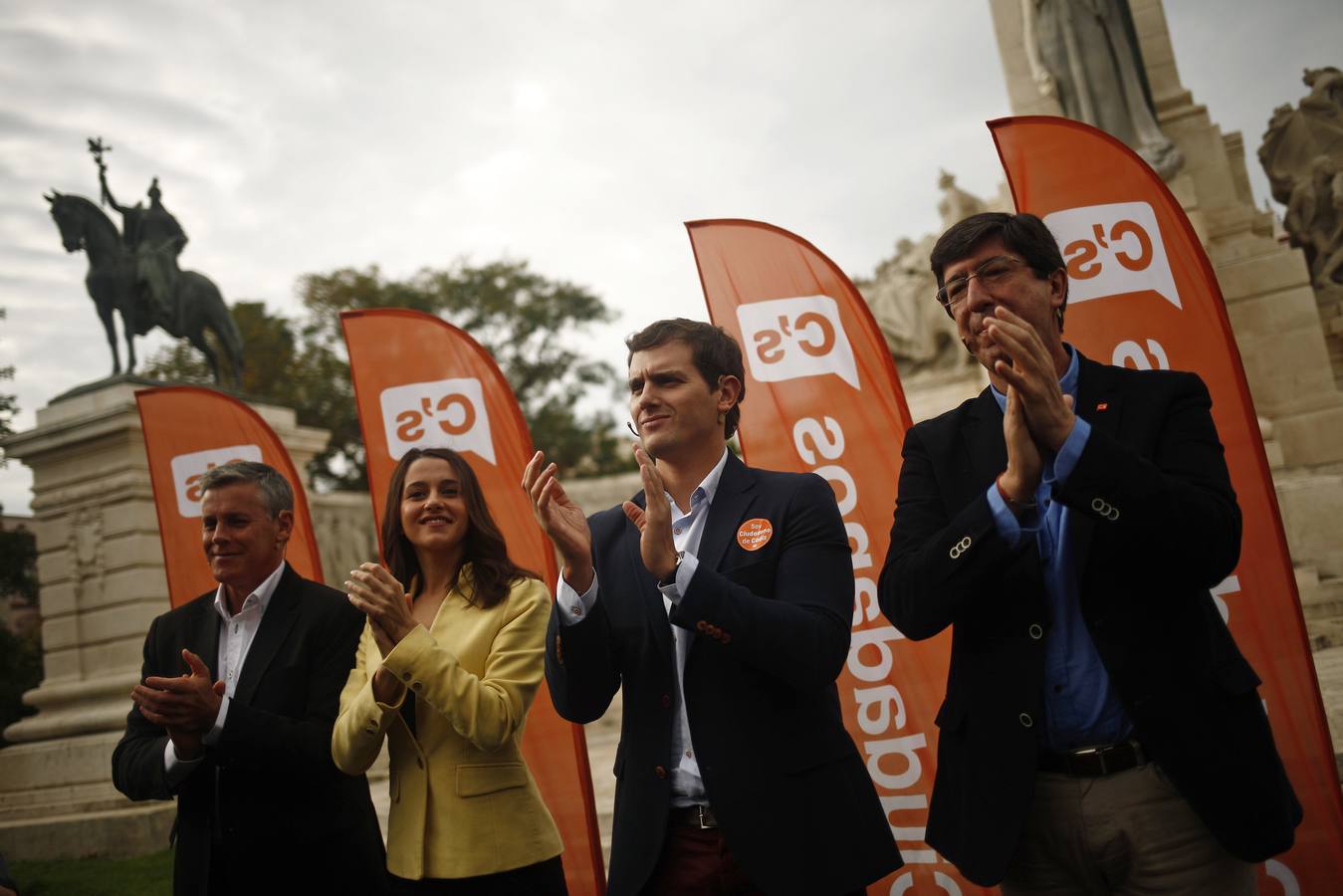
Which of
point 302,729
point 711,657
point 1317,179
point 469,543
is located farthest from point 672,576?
point 1317,179

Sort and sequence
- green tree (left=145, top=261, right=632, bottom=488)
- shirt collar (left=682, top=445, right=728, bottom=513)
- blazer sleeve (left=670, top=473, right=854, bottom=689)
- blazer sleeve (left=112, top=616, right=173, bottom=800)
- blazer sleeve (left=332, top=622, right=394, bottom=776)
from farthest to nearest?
green tree (left=145, top=261, right=632, bottom=488)
blazer sleeve (left=112, top=616, right=173, bottom=800)
blazer sleeve (left=332, top=622, right=394, bottom=776)
shirt collar (left=682, top=445, right=728, bottom=513)
blazer sleeve (left=670, top=473, right=854, bottom=689)

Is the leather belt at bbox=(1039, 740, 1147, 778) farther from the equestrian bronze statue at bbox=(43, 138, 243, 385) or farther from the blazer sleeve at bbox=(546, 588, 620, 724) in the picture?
the equestrian bronze statue at bbox=(43, 138, 243, 385)

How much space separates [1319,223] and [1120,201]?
793cm

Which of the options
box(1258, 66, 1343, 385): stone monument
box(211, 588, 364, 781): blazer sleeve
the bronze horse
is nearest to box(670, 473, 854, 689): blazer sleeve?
box(211, 588, 364, 781): blazer sleeve

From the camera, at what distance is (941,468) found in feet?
6.88

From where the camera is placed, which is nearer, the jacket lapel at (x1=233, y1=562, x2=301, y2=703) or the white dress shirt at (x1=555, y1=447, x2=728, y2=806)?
the white dress shirt at (x1=555, y1=447, x2=728, y2=806)

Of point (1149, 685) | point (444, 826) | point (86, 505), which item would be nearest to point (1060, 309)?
point (1149, 685)

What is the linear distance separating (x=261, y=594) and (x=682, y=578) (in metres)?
1.83

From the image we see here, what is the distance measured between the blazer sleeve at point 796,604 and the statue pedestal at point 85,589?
29.3 feet

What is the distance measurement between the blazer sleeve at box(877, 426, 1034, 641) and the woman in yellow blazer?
3.88 feet

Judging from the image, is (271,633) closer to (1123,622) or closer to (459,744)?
(459,744)

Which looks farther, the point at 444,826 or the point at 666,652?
the point at 444,826

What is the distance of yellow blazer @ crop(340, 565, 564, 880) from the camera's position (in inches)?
99.3

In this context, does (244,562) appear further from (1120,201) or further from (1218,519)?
(1120,201)
